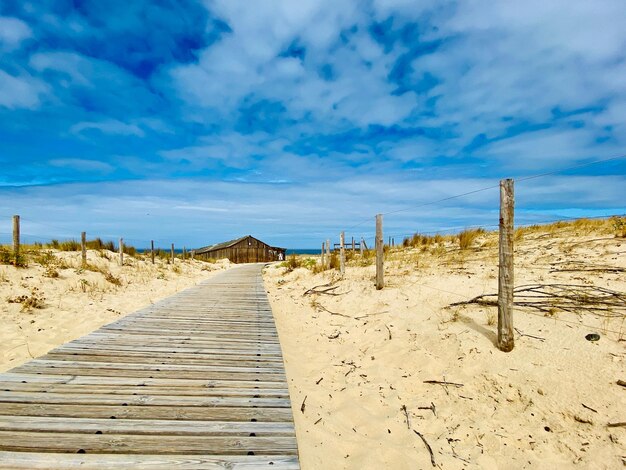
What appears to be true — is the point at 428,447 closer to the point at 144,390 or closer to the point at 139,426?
the point at 139,426

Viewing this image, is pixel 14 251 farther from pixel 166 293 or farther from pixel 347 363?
pixel 347 363

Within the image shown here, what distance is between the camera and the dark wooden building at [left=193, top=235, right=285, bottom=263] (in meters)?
49.4

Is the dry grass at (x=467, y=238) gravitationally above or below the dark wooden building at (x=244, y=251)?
above

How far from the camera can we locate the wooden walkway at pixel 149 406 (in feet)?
7.91

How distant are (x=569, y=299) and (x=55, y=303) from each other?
11301 mm

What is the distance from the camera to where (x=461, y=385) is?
414cm

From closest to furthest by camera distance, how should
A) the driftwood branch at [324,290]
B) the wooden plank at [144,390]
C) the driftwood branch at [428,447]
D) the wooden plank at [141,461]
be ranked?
the wooden plank at [141,461], the driftwood branch at [428,447], the wooden plank at [144,390], the driftwood branch at [324,290]

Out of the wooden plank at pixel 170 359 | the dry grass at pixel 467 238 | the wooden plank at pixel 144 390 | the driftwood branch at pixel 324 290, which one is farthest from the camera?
the dry grass at pixel 467 238

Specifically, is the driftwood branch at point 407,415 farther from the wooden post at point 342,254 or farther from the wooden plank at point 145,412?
the wooden post at point 342,254

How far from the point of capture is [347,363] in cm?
550

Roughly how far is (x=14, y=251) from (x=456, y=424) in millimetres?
13655

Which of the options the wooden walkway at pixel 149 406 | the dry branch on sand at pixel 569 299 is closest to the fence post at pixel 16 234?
the wooden walkway at pixel 149 406

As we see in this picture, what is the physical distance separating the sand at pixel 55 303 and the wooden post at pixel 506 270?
694cm

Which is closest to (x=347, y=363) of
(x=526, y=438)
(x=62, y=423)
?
(x=526, y=438)
